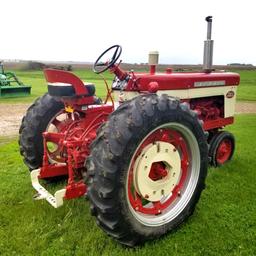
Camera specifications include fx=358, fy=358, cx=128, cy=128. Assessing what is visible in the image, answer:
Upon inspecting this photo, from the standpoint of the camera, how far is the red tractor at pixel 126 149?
2635mm

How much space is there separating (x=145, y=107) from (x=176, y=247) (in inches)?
46.1

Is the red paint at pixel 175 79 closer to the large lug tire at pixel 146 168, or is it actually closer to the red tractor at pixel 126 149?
the red tractor at pixel 126 149

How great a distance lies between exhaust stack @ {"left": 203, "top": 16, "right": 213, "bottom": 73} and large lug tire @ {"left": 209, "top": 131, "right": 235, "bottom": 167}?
0.94m

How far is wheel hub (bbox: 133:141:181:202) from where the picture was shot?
2942 millimetres

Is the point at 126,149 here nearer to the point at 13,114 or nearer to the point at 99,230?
the point at 99,230

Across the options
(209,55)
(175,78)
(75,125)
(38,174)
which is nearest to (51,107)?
(75,125)

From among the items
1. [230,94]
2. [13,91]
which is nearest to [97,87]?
[13,91]

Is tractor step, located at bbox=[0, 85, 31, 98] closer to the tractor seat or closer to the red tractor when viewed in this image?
the red tractor

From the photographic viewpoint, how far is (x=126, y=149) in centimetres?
261

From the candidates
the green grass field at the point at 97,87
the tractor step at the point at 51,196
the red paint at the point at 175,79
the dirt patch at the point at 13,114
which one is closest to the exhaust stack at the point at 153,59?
the red paint at the point at 175,79

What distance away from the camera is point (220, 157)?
520cm

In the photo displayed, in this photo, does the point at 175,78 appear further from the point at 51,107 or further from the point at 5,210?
the point at 5,210

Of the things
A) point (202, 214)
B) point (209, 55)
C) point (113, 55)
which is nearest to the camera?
point (202, 214)

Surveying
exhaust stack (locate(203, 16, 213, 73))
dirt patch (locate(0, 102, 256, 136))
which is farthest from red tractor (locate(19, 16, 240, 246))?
dirt patch (locate(0, 102, 256, 136))
